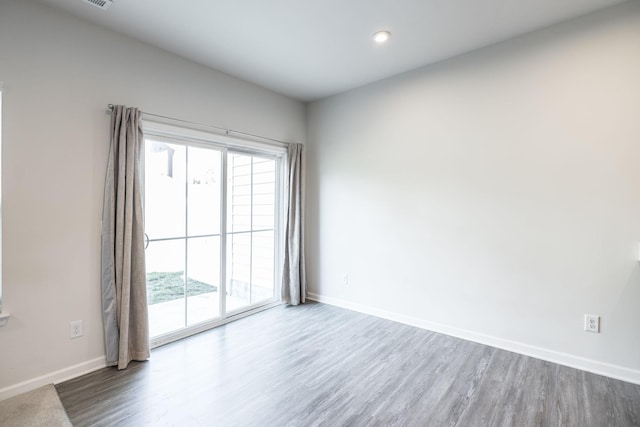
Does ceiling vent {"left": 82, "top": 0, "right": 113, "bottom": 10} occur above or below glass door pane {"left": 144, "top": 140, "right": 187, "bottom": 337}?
above

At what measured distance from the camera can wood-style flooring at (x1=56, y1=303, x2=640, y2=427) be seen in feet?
6.18

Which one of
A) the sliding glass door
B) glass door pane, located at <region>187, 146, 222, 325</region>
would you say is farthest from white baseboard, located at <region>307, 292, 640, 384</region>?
glass door pane, located at <region>187, 146, 222, 325</region>

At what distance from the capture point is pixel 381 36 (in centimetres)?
265

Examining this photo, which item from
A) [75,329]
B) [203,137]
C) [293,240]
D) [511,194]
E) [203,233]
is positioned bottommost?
[75,329]

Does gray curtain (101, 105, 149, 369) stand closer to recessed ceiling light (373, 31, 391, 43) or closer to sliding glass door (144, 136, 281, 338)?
sliding glass door (144, 136, 281, 338)

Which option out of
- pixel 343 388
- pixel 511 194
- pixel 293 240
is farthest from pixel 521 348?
pixel 293 240

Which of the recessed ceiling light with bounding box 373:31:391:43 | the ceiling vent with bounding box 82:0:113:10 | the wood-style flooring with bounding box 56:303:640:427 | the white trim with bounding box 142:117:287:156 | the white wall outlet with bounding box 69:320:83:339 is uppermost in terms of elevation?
the recessed ceiling light with bounding box 373:31:391:43

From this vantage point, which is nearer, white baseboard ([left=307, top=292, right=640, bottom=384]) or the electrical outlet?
white baseboard ([left=307, top=292, right=640, bottom=384])

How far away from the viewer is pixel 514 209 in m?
2.73

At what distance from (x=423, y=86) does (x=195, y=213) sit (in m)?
2.76

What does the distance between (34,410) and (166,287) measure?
3.93 ft

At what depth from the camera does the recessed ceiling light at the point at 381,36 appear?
2.60m

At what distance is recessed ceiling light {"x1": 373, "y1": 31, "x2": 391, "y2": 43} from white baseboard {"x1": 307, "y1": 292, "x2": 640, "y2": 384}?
2827 millimetres

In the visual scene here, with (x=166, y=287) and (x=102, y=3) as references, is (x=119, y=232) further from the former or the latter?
(x=102, y=3)
